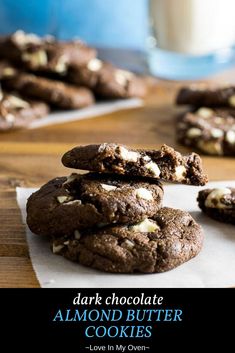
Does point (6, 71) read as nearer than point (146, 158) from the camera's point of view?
No

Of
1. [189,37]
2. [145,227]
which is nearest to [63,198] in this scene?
[145,227]

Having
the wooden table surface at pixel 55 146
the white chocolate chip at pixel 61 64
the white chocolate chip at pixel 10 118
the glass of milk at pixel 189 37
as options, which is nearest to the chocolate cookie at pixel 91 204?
the wooden table surface at pixel 55 146

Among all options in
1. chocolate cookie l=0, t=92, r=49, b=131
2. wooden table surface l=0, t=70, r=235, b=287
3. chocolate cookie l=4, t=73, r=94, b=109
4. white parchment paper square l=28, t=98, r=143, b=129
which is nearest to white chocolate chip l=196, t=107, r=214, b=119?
wooden table surface l=0, t=70, r=235, b=287

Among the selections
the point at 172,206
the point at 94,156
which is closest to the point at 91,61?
the point at 172,206

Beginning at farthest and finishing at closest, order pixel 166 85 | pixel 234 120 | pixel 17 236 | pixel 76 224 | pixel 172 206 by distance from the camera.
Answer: pixel 166 85, pixel 234 120, pixel 172 206, pixel 17 236, pixel 76 224

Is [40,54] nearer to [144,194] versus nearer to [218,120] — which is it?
[218,120]

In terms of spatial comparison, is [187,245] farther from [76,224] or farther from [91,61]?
[91,61]

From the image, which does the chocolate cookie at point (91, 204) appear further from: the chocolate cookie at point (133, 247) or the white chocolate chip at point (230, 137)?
the white chocolate chip at point (230, 137)
